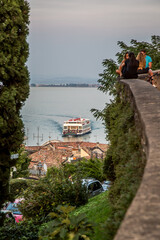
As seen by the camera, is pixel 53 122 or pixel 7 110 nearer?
pixel 7 110

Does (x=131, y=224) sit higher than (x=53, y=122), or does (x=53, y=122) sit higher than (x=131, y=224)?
(x=131, y=224)

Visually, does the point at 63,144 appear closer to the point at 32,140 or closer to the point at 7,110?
the point at 32,140

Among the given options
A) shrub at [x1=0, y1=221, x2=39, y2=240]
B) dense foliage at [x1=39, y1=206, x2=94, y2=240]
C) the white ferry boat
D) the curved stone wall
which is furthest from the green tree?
the white ferry boat

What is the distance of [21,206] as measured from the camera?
394 inches

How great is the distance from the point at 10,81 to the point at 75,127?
7617 centimetres

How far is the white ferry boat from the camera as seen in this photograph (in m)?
83.1

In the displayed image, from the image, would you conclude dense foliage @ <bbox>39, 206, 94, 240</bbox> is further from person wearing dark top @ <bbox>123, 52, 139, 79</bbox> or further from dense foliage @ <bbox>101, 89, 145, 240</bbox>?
person wearing dark top @ <bbox>123, 52, 139, 79</bbox>

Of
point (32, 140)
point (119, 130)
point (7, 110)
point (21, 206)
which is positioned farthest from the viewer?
point (32, 140)

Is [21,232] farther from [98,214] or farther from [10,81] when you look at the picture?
[10,81]

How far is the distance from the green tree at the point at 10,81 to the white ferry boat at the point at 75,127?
7210 centimetres

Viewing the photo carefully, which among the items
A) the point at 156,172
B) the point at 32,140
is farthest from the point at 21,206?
the point at 32,140

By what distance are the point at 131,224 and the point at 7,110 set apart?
287 inches

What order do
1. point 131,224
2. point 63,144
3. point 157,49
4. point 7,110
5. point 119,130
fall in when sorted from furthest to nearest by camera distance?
point 63,144 < point 157,49 < point 7,110 < point 119,130 < point 131,224

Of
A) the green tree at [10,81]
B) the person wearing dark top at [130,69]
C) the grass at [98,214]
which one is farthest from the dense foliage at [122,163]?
the green tree at [10,81]
